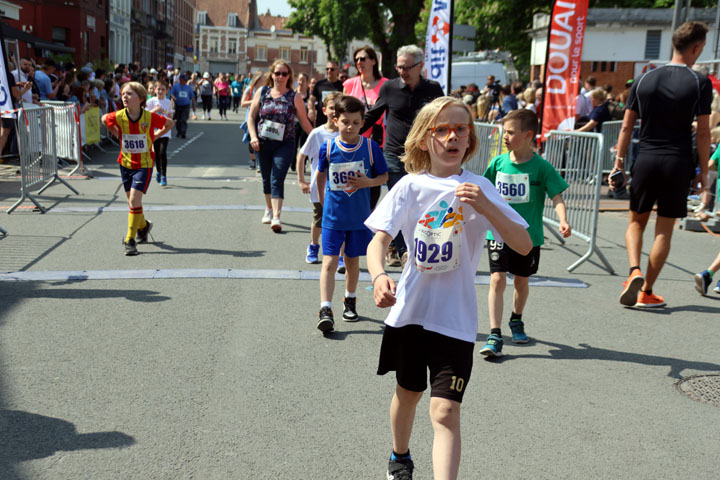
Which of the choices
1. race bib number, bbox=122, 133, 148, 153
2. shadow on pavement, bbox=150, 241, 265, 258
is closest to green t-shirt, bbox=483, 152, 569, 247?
shadow on pavement, bbox=150, 241, 265, 258

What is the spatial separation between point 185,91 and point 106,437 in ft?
70.8

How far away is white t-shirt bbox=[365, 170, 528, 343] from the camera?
320 cm

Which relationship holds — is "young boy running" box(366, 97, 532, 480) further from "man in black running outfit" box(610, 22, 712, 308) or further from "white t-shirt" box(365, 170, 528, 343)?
"man in black running outfit" box(610, 22, 712, 308)

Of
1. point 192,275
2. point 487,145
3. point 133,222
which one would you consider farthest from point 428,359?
point 487,145

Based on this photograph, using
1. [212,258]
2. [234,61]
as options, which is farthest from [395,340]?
[234,61]

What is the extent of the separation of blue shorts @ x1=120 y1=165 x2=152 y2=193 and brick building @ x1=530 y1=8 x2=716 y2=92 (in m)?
29.2

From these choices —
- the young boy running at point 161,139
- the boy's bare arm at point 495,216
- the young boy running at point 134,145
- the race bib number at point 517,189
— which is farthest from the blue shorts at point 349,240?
the young boy running at point 161,139

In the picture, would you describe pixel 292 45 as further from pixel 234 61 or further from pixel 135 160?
pixel 135 160

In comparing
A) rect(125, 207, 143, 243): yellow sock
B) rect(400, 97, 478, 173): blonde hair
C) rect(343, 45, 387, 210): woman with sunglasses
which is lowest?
rect(125, 207, 143, 243): yellow sock

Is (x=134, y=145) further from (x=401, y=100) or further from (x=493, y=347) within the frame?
(x=493, y=347)

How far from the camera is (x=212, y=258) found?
325 inches

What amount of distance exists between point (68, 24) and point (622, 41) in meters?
31.7

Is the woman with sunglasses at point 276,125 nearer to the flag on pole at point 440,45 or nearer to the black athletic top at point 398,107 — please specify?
the flag on pole at point 440,45

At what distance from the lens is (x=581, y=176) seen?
901cm
